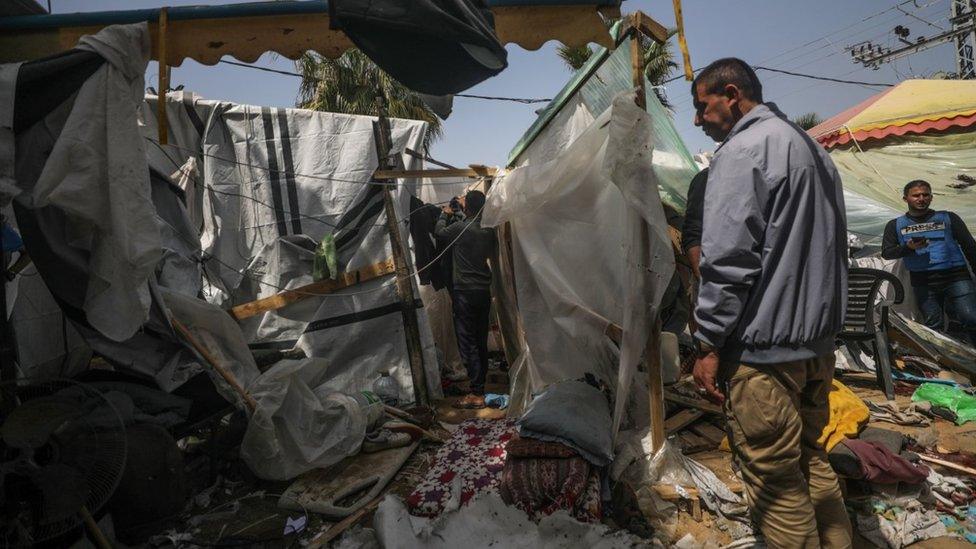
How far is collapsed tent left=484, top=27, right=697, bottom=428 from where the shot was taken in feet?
8.60

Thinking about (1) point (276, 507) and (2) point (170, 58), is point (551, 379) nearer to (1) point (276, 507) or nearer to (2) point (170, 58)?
(1) point (276, 507)

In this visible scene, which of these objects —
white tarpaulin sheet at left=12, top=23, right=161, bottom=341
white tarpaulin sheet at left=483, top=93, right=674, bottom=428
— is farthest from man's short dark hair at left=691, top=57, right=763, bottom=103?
white tarpaulin sheet at left=12, top=23, right=161, bottom=341

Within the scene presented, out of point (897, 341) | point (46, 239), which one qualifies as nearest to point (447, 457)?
point (46, 239)

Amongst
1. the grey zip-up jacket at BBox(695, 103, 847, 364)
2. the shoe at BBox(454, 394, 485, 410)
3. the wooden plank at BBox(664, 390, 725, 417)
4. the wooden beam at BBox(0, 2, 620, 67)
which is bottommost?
the shoe at BBox(454, 394, 485, 410)

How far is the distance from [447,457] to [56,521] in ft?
7.55

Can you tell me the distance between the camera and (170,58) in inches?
108

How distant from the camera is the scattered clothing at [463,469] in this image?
3.00 metres

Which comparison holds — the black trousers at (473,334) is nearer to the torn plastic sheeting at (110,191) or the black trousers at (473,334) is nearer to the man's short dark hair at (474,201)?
the man's short dark hair at (474,201)

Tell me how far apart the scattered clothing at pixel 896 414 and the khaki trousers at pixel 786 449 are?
2.34m

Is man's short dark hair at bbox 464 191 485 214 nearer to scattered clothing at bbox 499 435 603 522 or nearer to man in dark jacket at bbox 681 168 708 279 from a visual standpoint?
man in dark jacket at bbox 681 168 708 279

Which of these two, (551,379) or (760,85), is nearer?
(760,85)

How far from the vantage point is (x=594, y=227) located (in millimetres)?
3379

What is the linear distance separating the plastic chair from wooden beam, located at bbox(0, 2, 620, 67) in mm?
3376

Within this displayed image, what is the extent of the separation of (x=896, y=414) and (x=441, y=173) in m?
4.39
